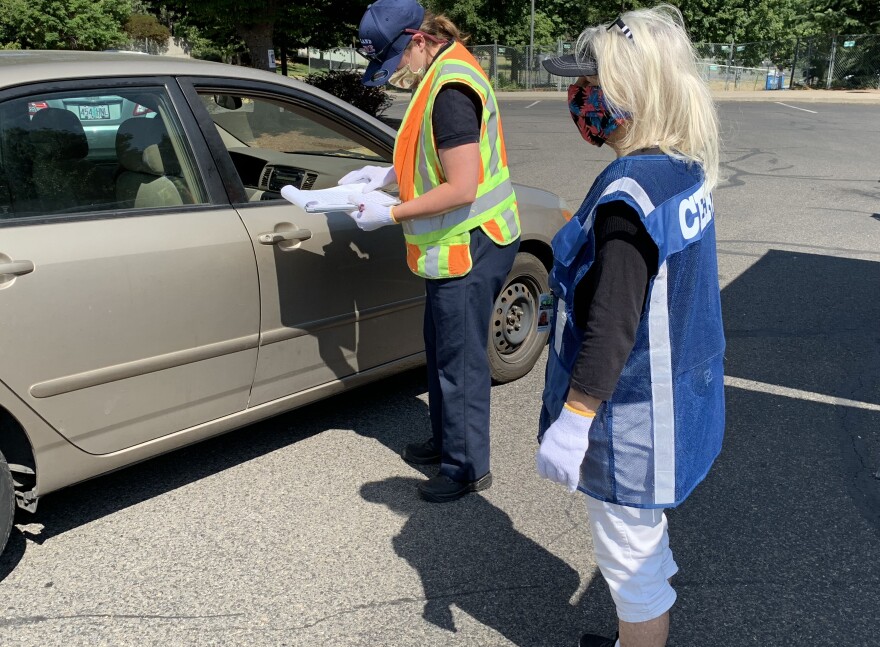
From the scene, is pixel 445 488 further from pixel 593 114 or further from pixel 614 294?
pixel 593 114

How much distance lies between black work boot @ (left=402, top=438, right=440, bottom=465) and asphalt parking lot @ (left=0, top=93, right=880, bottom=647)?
7 cm

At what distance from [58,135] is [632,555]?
7.87 ft

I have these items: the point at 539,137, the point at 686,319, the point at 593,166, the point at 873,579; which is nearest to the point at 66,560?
the point at 686,319

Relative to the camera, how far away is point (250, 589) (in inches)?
113

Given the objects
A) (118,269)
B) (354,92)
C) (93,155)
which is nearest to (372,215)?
(118,269)

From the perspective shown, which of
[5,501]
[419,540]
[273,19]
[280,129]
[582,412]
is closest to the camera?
[582,412]

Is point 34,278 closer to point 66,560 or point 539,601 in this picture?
point 66,560

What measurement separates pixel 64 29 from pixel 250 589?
152 feet

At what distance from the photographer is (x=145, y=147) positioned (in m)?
3.21

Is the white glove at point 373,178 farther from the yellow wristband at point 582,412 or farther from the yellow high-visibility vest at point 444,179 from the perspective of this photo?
the yellow wristband at point 582,412

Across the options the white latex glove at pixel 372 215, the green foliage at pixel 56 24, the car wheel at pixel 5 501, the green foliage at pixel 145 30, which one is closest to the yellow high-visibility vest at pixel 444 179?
the white latex glove at pixel 372 215

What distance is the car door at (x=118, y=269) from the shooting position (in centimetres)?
274

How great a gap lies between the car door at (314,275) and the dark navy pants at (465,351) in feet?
1.53

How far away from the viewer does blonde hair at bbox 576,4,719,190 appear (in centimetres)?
186
